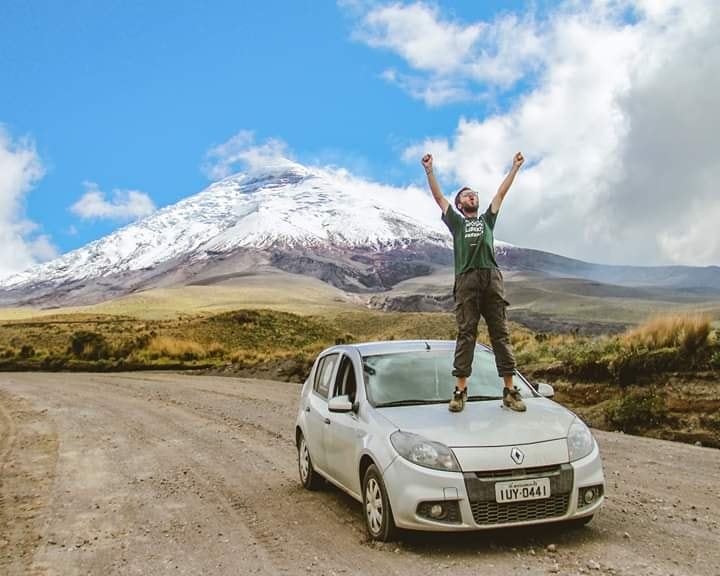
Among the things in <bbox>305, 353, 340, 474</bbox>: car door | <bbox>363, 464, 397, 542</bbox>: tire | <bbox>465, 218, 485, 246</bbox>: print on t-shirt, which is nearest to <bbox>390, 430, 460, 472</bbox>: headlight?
<bbox>363, 464, 397, 542</bbox>: tire

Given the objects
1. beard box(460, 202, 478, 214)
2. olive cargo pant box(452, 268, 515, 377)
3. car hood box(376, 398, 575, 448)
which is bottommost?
car hood box(376, 398, 575, 448)

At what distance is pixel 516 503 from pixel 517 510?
2.1 inches

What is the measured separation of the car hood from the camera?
614 centimetres

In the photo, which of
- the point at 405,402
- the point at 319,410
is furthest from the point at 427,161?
the point at 319,410

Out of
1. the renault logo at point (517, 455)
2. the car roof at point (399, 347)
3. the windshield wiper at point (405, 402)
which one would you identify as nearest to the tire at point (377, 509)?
the windshield wiper at point (405, 402)

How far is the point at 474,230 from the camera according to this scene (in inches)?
283

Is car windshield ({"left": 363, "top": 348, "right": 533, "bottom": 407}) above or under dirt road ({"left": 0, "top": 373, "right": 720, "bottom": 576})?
above

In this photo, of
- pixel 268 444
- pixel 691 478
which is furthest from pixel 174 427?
pixel 691 478

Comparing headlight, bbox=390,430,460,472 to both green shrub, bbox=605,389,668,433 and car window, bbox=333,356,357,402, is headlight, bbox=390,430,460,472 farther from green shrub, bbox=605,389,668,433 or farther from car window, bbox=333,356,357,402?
green shrub, bbox=605,389,668,433

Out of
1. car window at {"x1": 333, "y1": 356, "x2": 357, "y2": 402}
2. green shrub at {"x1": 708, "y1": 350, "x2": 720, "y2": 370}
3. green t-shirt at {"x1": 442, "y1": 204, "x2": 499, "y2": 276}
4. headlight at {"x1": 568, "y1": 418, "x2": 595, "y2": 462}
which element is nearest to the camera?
headlight at {"x1": 568, "y1": 418, "x2": 595, "y2": 462}

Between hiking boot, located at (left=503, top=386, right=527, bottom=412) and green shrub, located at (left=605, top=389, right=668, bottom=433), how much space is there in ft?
22.2

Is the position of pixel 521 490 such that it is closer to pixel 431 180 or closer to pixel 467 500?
pixel 467 500

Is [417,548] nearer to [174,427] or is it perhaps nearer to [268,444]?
[268,444]

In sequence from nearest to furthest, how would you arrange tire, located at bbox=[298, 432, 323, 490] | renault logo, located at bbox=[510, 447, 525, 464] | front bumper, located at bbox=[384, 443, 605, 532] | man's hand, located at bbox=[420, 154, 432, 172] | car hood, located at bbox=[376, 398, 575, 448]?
1. front bumper, located at bbox=[384, 443, 605, 532]
2. renault logo, located at bbox=[510, 447, 525, 464]
3. car hood, located at bbox=[376, 398, 575, 448]
4. man's hand, located at bbox=[420, 154, 432, 172]
5. tire, located at bbox=[298, 432, 323, 490]
